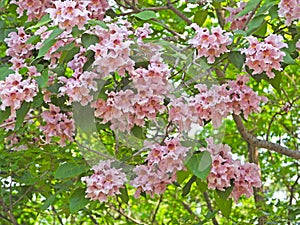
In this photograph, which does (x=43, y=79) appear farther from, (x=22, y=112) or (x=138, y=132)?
(x=138, y=132)

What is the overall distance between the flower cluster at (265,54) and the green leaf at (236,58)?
0.05 feet

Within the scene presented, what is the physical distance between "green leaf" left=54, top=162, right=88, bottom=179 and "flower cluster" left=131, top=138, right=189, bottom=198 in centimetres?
15

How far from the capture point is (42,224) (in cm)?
365

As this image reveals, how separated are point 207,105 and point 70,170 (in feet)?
1.43

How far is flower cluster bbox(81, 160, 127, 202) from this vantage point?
1.42 meters

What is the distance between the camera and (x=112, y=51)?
1302mm

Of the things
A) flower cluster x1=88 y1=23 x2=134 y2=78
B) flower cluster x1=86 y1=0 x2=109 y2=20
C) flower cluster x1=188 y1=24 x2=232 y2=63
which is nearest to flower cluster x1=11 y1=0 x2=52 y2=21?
flower cluster x1=86 y1=0 x2=109 y2=20

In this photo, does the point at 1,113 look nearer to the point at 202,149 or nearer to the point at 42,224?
the point at 202,149

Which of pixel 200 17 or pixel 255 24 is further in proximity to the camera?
pixel 200 17

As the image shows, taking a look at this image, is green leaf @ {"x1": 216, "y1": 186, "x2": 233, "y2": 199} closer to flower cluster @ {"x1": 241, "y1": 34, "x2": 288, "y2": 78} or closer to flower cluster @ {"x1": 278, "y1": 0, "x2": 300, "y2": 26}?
flower cluster @ {"x1": 241, "y1": 34, "x2": 288, "y2": 78}

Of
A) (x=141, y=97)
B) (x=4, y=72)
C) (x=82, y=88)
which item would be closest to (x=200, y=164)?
(x=141, y=97)

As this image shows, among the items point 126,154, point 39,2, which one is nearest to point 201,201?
point 126,154

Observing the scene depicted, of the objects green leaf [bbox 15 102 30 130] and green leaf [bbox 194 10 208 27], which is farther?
green leaf [bbox 194 10 208 27]

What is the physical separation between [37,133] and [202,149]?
1.03m
